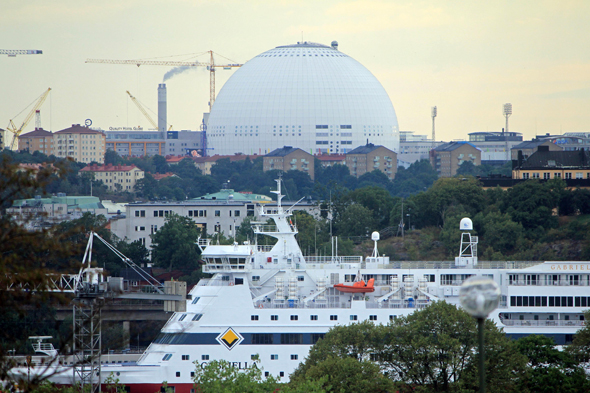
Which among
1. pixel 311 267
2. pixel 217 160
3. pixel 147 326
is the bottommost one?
pixel 147 326

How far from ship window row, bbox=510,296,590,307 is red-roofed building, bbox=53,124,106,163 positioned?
535 feet

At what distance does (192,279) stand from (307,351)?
2793 cm

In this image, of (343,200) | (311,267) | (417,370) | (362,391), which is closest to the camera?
(362,391)

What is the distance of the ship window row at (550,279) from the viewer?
129ft

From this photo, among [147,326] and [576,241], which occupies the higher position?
[576,241]

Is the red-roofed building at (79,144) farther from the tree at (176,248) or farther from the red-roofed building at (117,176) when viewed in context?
the tree at (176,248)

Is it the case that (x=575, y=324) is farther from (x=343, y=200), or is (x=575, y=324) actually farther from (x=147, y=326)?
(x=343, y=200)

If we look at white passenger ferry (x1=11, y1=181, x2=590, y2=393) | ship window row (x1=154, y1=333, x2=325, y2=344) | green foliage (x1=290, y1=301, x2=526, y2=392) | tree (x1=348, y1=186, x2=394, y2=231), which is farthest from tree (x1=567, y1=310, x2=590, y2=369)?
tree (x1=348, y1=186, x2=394, y2=231)

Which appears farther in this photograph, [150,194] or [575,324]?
[150,194]

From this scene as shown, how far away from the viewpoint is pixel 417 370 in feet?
103

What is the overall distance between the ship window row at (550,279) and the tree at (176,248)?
112ft

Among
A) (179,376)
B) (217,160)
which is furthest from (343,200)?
(217,160)

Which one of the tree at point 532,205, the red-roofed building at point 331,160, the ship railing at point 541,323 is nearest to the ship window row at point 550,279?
the ship railing at point 541,323

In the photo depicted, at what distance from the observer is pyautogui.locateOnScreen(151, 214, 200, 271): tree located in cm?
6850
